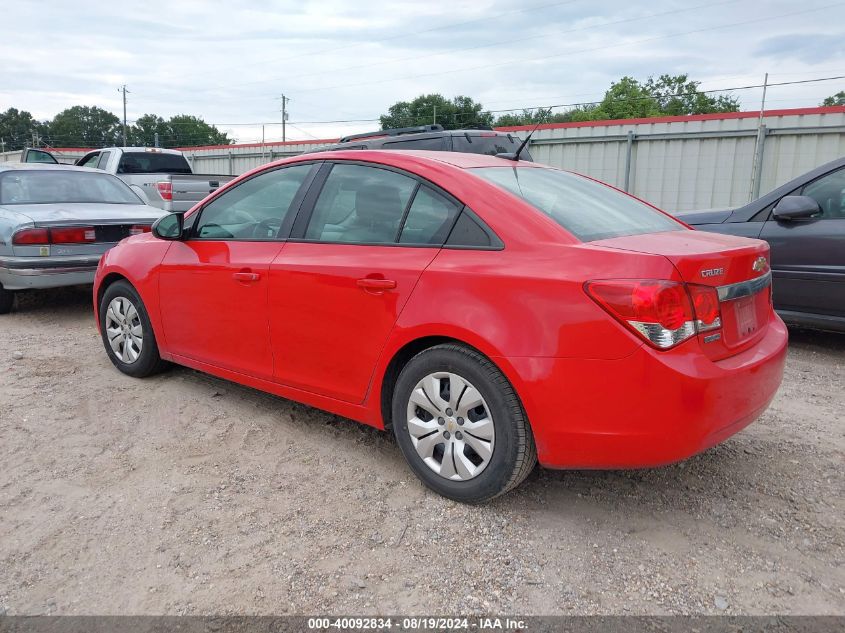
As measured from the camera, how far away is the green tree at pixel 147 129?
86.9 m

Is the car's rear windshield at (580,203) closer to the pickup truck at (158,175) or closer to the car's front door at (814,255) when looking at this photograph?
the car's front door at (814,255)

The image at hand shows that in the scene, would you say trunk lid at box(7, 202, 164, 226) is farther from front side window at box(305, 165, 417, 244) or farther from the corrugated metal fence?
the corrugated metal fence

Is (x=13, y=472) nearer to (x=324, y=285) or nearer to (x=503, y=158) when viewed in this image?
(x=324, y=285)

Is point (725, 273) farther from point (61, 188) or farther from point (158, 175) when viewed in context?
point (158, 175)

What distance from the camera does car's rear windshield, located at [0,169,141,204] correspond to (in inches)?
277

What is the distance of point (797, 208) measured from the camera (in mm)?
5199

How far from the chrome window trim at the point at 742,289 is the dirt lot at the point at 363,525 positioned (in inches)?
37.3

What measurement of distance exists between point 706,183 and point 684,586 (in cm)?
1184

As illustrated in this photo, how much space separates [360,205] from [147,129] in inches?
3714

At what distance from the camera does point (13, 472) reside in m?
3.26

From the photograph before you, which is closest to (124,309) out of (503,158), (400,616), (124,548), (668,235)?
(124,548)

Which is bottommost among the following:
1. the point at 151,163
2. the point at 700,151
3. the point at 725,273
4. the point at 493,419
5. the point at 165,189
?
the point at 493,419

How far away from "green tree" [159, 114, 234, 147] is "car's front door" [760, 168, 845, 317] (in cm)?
8738

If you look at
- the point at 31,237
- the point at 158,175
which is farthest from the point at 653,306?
the point at 158,175
